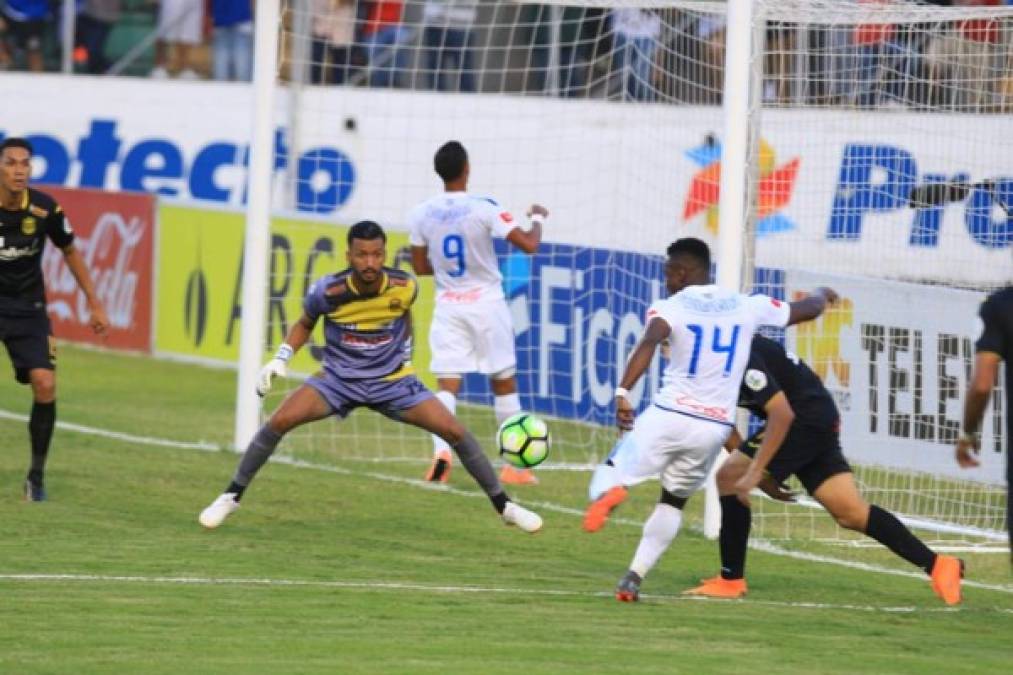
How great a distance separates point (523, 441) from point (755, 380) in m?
2.45

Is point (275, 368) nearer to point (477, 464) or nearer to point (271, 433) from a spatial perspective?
point (271, 433)

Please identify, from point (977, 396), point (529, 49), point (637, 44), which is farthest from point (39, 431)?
point (529, 49)

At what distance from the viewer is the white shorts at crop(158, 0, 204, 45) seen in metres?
27.0

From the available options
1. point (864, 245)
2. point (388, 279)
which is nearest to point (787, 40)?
point (864, 245)

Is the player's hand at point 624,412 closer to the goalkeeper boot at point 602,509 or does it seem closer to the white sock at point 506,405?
the goalkeeper boot at point 602,509

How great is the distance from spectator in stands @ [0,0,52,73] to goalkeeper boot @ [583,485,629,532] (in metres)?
18.9

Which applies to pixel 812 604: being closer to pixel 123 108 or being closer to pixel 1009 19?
pixel 1009 19

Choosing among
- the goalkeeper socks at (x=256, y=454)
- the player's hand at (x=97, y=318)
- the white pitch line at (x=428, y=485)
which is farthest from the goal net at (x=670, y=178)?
the player's hand at (x=97, y=318)

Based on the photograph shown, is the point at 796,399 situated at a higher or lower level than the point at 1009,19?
lower

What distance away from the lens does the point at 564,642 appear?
917cm

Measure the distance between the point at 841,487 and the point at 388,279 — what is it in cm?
288

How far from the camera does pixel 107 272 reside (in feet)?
79.5

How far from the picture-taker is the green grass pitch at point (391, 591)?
29.0 ft

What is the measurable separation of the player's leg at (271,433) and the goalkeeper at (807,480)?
2597 mm
